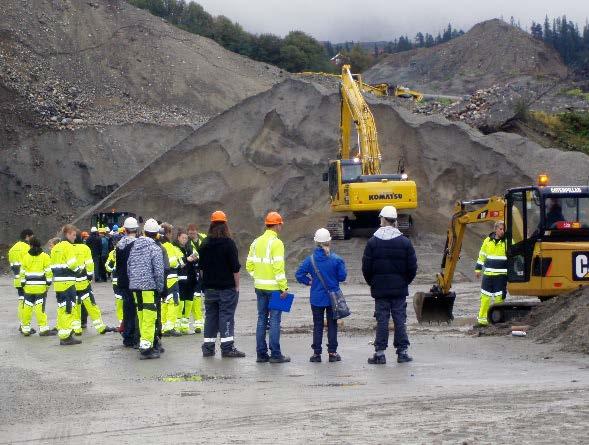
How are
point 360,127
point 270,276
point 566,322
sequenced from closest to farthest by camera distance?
point 270,276, point 566,322, point 360,127

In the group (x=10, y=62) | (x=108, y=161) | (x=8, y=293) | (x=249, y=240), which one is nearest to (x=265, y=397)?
(x=8, y=293)

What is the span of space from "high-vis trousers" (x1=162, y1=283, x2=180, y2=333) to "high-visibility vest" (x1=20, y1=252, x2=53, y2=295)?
2386mm

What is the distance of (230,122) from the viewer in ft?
168

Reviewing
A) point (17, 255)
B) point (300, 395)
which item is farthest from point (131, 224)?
point (300, 395)

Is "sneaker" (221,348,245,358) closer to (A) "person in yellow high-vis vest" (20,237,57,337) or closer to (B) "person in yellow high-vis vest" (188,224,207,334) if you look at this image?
(B) "person in yellow high-vis vest" (188,224,207,334)

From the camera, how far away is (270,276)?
14.3 meters

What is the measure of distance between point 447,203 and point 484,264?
25.9m

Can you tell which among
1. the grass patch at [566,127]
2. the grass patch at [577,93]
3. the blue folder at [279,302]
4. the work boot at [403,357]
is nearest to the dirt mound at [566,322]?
the work boot at [403,357]

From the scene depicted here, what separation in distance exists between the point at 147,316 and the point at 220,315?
3.27 feet

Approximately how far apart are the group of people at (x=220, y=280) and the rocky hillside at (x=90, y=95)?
3943 centimetres

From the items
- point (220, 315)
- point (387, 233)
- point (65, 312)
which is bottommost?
point (65, 312)

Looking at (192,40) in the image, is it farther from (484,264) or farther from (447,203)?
(484,264)

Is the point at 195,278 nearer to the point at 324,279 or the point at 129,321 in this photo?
the point at 129,321

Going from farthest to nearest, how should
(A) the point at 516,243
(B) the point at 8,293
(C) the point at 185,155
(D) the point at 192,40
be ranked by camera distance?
(D) the point at 192,40
(C) the point at 185,155
(B) the point at 8,293
(A) the point at 516,243
